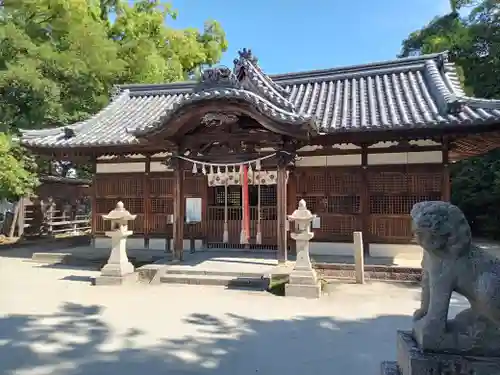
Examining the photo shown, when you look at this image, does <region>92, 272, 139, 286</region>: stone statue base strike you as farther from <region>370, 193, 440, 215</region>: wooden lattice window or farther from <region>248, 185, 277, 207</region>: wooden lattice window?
<region>370, 193, 440, 215</region>: wooden lattice window

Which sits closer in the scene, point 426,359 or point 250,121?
point 426,359

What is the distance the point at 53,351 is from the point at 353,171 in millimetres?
8601

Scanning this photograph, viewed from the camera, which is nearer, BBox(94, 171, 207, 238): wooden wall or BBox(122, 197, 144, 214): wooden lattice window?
BBox(94, 171, 207, 238): wooden wall

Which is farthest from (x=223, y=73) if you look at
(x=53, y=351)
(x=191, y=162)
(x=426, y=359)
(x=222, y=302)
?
(x=426, y=359)

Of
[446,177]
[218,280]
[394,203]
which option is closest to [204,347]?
[218,280]

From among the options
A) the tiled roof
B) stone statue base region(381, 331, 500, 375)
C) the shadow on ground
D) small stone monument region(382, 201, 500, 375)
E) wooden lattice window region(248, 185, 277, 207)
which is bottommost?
the shadow on ground

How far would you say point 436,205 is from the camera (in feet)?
10.0

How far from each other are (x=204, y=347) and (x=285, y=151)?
5.82m

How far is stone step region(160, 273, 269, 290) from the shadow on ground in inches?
89.8

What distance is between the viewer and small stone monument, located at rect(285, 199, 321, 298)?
8.08m

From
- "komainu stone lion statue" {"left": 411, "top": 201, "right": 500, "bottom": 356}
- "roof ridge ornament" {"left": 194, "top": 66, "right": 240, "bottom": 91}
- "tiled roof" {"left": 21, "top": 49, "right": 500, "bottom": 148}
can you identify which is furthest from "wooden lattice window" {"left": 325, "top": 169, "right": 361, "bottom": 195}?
"komainu stone lion statue" {"left": 411, "top": 201, "right": 500, "bottom": 356}

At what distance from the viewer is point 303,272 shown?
27.1 feet

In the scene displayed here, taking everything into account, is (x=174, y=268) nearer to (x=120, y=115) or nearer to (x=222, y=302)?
(x=222, y=302)

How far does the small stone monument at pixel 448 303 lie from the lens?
290 cm
